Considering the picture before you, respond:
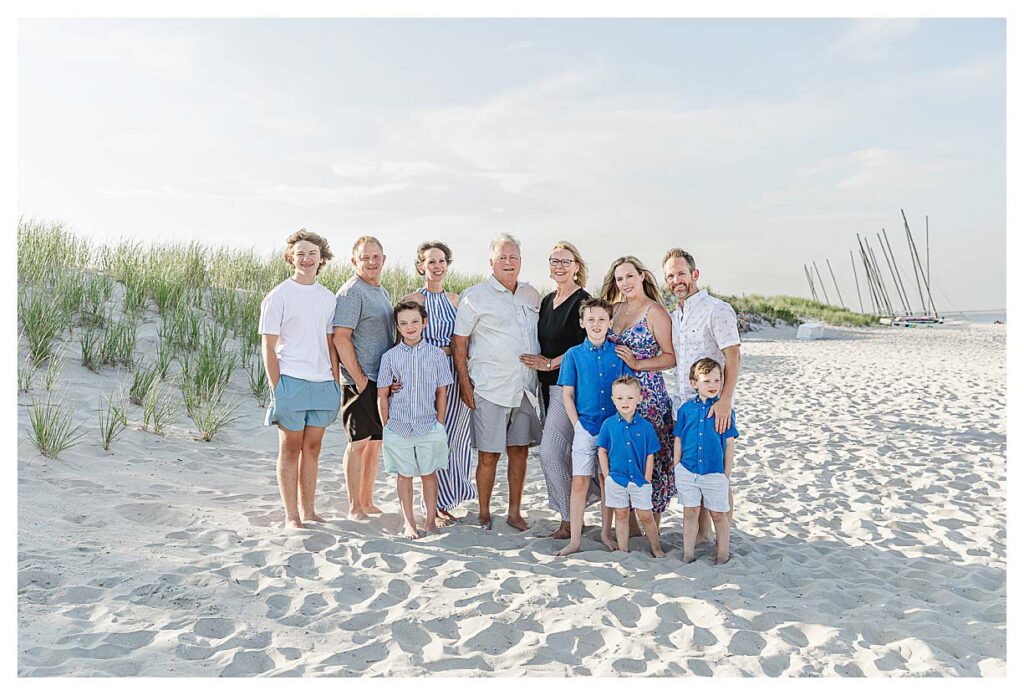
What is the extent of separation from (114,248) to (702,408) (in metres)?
12.7

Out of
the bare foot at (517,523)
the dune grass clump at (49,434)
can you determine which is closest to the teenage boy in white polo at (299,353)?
the bare foot at (517,523)

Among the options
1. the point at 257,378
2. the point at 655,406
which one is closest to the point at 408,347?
the point at 655,406

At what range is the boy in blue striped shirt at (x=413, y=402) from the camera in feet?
16.5

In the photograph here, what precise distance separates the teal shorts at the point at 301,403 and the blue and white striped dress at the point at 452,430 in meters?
0.84

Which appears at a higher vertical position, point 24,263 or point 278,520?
point 24,263

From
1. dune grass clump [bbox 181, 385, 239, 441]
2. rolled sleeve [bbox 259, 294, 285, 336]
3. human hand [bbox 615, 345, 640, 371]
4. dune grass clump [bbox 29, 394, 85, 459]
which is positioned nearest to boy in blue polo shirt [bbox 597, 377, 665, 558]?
human hand [bbox 615, 345, 640, 371]

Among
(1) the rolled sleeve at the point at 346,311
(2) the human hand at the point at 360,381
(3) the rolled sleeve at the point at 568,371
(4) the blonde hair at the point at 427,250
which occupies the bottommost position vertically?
(2) the human hand at the point at 360,381

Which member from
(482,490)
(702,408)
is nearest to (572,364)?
(702,408)

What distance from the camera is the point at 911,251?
44.1 meters

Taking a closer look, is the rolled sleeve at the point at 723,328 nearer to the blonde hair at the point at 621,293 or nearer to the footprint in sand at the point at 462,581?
the blonde hair at the point at 621,293

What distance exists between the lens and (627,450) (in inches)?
182

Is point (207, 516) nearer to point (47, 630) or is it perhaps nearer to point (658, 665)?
point (47, 630)

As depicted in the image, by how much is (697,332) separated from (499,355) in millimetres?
1359

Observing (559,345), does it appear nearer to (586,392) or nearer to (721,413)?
(586,392)
